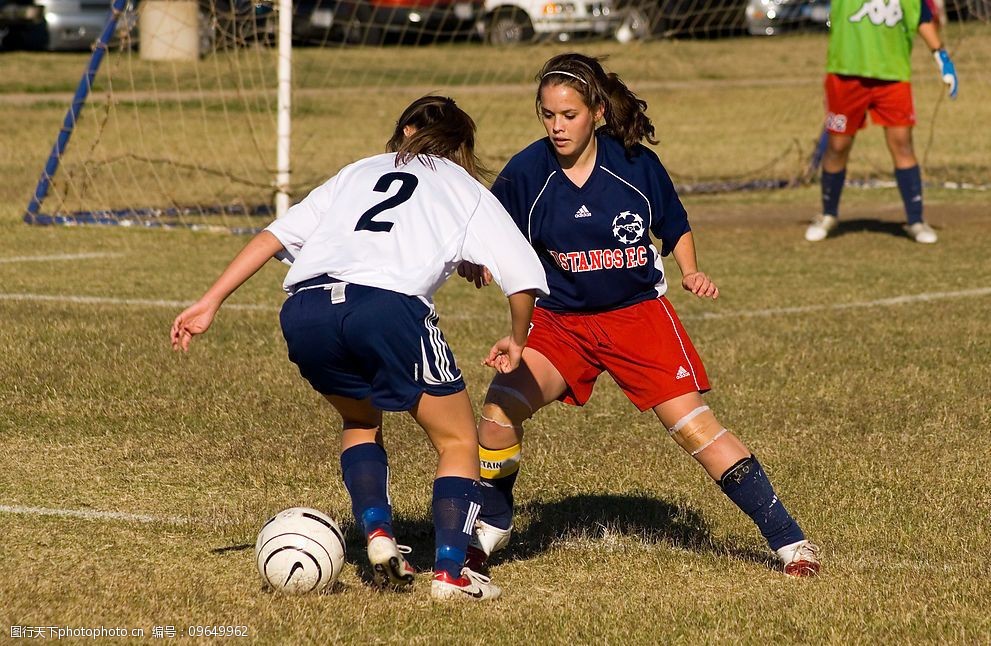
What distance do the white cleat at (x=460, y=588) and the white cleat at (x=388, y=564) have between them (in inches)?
3.0

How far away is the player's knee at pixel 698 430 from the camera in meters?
4.61

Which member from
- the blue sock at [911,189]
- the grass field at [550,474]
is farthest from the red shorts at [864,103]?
the grass field at [550,474]

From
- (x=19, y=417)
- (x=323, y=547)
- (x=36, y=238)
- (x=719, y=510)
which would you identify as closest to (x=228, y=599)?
(x=323, y=547)

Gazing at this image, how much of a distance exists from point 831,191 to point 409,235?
798 centimetres

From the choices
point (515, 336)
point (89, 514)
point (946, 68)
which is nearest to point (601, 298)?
point (515, 336)

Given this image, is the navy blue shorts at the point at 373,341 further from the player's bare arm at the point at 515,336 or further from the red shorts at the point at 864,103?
the red shorts at the point at 864,103

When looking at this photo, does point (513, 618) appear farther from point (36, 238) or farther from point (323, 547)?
point (36, 238)

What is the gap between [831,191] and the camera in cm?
1163

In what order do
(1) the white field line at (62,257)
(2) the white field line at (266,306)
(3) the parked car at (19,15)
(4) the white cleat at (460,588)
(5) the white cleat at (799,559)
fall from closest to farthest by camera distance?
1. (4) the white cleat at (460,588)
2. (5) the white cleat at (799,559)
3. (2) the white field line at (266,306)
4. (1) the white field line at (62,257)
5. (3) the parked car at (19,15)

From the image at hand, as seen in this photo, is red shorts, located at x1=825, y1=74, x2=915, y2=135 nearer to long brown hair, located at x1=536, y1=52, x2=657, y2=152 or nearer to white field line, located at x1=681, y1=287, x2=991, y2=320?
white field line, located at x1=681, y1=287, x2=991, y2=320

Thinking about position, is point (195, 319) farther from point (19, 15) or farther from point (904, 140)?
point (19, 15)

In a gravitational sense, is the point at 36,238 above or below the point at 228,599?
below

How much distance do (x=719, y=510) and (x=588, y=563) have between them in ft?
2.57

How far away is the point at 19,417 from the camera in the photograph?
20.8 feet
